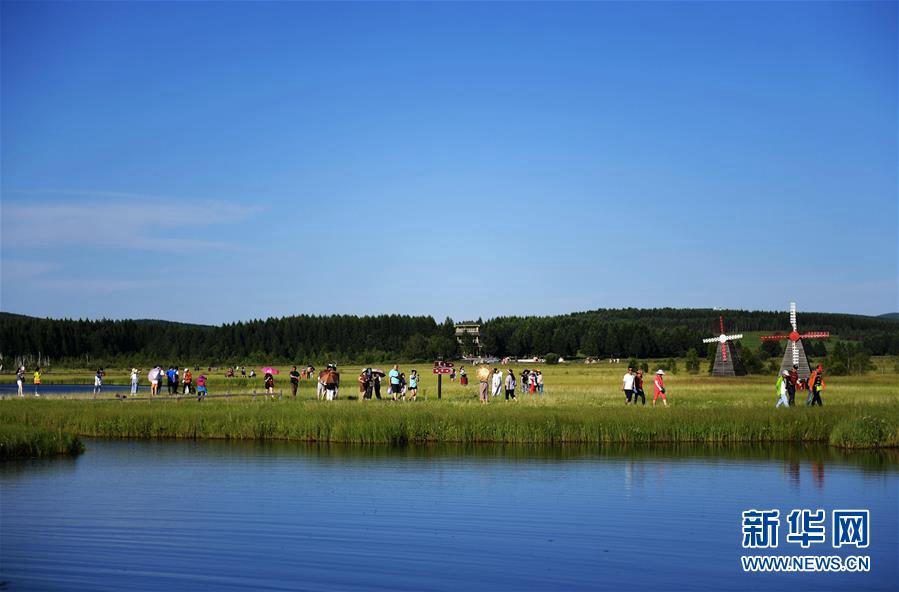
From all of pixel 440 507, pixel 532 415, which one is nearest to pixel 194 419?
pixel 532 415

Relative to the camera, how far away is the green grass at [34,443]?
32.1 meters

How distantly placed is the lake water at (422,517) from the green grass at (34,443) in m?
1.31

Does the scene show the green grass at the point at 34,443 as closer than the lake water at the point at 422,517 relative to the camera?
No

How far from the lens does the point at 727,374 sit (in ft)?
283

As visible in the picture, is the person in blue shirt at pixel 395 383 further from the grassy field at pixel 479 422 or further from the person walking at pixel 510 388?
the grassy field at pixel 479 422

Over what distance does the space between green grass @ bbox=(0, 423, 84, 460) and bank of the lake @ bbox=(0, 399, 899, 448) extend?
4.93 feet

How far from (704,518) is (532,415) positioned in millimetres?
15206

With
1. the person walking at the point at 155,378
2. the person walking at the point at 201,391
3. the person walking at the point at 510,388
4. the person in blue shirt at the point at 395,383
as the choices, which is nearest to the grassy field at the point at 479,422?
the person in blue shirt at the point at 395,383

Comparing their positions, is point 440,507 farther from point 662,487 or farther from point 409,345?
point 409,345

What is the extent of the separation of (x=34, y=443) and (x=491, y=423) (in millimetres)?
15445

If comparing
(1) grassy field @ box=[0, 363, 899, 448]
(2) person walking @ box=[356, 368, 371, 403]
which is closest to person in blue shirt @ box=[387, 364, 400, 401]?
(2) person walking @ box=[356, 368, 371, 403]

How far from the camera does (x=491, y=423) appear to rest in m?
36.4

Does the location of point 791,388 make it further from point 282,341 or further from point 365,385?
point 282,341

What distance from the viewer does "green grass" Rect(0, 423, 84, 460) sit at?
105ft
